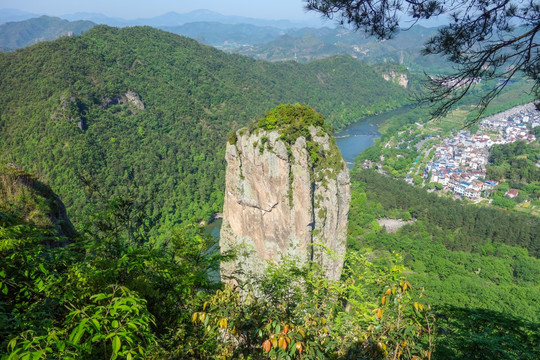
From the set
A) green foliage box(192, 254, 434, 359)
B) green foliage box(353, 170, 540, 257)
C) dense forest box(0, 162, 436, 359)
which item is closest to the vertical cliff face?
dense forest box(0, 162, 436, 359)

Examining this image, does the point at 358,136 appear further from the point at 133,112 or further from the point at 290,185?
the point at 290,185

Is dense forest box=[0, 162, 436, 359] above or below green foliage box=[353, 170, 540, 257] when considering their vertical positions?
above

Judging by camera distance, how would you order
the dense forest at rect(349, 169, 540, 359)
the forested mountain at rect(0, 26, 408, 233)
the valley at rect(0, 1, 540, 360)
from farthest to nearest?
the forested mountain at rect(0, 26, 408, 233)
the dense forest at rect(349, 169, 540, 359)
the valley at rect(0, 1, 540, 360)

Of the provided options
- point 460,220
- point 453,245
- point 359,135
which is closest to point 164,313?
point 453,245

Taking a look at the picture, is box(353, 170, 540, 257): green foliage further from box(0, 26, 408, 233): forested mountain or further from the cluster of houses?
box(0, 26, 408, 233): forested mountain

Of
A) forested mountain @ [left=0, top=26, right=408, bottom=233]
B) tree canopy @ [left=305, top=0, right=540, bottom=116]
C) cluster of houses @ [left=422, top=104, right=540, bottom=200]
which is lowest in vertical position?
cluster of houses @ [left=422, top=104, right=540, bottom=200]

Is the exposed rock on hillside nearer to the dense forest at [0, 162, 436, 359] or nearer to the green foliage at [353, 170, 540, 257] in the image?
the dense forest at [0, 162, 436, 359]

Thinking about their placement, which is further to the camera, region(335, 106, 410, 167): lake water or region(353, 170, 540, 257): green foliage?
region(335, 106, 410, 167): lake water

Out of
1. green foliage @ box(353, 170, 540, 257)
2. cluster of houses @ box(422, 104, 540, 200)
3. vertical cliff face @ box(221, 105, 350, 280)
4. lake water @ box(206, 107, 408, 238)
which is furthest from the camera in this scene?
lake water @ box(206, 107, 408, 238)

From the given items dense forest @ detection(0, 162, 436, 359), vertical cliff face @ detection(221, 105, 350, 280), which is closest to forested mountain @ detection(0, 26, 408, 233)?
dense forest @ detection(0, 162, 436, 359)
